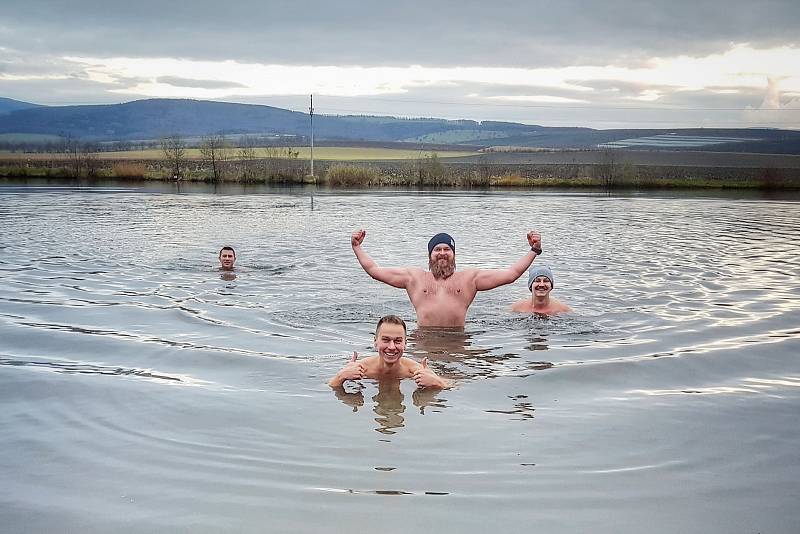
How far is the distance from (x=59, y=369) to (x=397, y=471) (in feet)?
13.5

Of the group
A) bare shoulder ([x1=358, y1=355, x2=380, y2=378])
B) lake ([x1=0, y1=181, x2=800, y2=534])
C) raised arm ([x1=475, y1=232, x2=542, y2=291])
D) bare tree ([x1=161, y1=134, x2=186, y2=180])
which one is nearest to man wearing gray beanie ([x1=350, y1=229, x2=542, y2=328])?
raised arm ([x1=475, y1=232, x2=542, y2=291])

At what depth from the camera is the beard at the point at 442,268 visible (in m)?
9.47

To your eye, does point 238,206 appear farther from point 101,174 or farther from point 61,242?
point 101,174

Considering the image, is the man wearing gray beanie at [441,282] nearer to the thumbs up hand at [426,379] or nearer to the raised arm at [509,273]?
the raised arm at [509,273]

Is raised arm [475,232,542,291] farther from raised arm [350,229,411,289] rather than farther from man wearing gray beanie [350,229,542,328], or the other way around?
raised arm [350,229,411,289]

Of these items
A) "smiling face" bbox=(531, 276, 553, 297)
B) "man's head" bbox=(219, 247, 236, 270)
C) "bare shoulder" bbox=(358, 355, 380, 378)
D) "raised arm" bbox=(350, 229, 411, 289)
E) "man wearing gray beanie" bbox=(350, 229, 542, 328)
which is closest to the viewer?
"bare shoulder" bbox=(358, 355, 380, 378)

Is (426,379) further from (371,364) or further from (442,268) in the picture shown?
(442,268)

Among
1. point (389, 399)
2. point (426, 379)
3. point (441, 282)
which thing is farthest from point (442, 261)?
point (389, 399)

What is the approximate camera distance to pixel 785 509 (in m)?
4.73

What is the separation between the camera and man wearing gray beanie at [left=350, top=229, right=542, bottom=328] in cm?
941

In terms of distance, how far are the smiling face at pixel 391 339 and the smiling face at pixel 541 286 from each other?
154 inches

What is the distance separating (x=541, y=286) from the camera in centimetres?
1071

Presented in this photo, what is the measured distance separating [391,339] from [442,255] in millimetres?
2405

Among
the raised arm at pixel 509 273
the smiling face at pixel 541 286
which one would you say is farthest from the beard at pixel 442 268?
the smiling face at pixel 541 286
